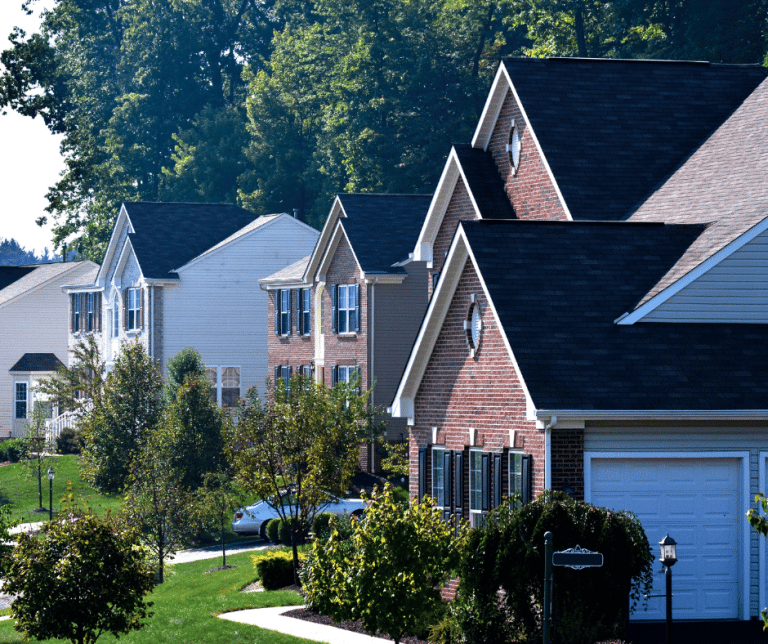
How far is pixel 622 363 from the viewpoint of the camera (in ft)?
72.0

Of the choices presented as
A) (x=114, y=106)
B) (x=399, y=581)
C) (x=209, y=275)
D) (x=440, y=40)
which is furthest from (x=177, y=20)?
(x=399, y=581)

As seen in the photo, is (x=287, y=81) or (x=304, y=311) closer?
(x=304, y=311)

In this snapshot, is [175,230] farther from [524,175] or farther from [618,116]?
[618,116]

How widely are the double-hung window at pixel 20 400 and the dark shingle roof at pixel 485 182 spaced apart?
156ft

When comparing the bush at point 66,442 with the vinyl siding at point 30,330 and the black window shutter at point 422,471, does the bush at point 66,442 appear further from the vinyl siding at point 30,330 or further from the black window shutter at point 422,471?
the black window shutter at point 422,471

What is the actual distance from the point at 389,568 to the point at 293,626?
247 inches

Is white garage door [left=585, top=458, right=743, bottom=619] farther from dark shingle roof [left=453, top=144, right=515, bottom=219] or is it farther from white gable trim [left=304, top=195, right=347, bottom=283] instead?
white gable trim [left=304, top=195, right=347, bottom=283]

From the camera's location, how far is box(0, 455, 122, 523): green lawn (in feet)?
164

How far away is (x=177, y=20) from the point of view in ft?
361

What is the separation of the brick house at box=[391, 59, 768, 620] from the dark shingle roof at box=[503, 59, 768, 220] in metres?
0.12

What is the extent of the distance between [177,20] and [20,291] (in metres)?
42.1

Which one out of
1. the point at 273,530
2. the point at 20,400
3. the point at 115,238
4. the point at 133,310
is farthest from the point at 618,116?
the point at 20,400

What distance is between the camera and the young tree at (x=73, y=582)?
20766 mm

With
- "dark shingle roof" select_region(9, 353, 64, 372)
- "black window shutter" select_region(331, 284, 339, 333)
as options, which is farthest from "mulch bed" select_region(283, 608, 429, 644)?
"dark shingle roof" select_region(9, 353, 64, 372)
